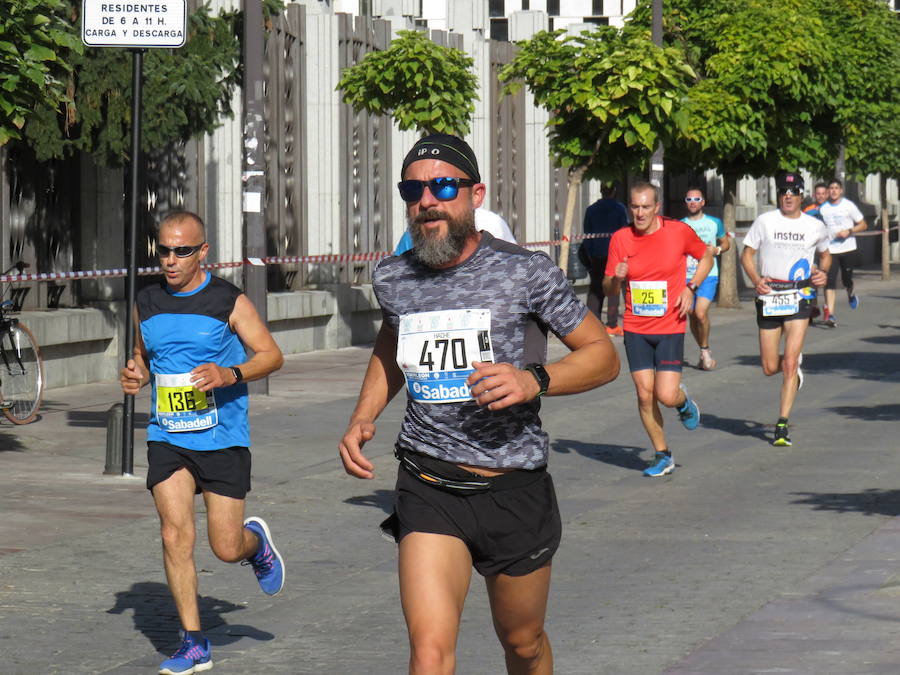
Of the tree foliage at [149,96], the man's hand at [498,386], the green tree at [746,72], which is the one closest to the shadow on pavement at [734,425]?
the tree foliage at [149,96]

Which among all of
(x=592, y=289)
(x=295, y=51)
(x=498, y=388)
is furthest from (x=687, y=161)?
(x=498, y=388)

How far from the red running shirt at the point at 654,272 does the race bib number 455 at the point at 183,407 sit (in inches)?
201

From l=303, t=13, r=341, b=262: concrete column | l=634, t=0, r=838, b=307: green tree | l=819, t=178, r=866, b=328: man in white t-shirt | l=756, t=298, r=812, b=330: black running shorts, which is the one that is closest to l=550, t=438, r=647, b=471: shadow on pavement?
l=756, t=298, r=812, b=330: black running shorts

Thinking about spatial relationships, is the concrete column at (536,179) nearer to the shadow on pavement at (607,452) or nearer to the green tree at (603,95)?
the green tree at (603,95)

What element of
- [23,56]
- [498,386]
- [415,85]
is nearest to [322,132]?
[415,85]

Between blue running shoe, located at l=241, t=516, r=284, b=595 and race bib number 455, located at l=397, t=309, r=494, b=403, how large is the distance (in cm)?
228

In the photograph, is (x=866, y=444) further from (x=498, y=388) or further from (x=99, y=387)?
(x=498, y=388)

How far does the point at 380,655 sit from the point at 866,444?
7172 mm

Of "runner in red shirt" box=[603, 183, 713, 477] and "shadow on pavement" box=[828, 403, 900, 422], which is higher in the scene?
"runner in red shirt" box=[603, 183, 713, 477]

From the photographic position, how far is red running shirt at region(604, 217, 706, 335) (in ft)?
38.7

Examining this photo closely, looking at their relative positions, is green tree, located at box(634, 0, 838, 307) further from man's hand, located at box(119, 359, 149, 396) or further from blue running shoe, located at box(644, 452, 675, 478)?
man's hand, located at box(119, 359, 149, 396)

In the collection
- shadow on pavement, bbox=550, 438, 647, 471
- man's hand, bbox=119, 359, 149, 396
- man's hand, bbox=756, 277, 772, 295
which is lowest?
shadow on pavement, bbox=550, 438, 647, 471

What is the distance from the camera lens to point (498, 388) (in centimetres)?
466

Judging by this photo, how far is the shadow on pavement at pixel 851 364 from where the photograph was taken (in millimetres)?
18500
